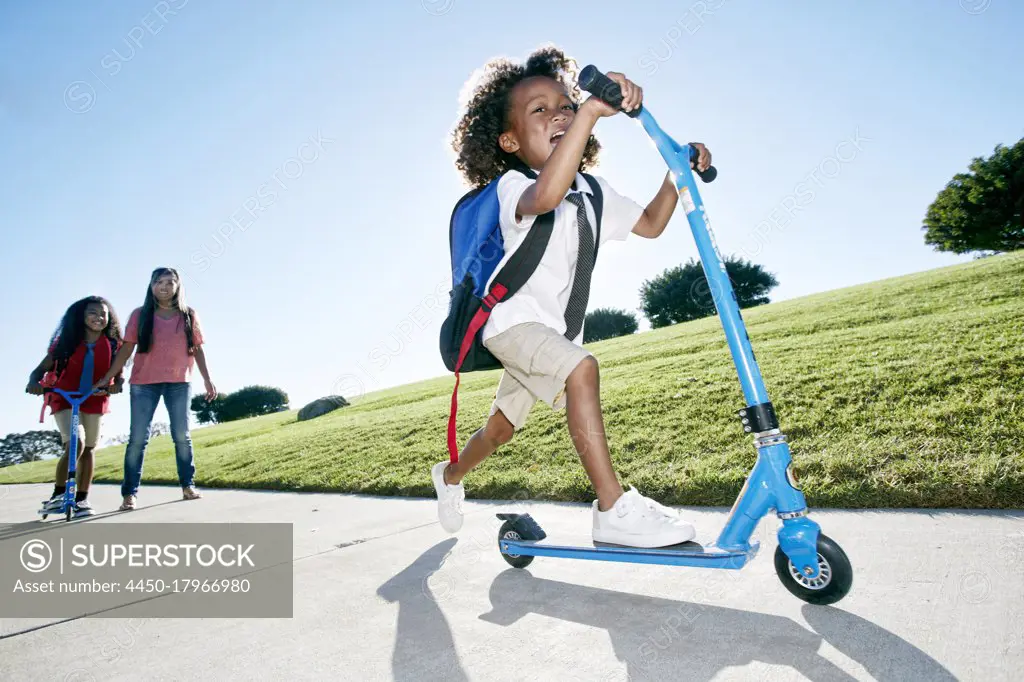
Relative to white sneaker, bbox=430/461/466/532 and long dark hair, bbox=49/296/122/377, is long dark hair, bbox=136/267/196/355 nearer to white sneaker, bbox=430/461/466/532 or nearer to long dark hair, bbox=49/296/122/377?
long dark hair, bbox=49/296/122/377

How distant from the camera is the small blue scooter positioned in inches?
205

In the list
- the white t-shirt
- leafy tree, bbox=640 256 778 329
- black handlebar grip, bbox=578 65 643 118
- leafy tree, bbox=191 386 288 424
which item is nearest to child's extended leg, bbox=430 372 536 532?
the white t-shirt

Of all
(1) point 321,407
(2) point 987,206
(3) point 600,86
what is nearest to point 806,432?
(3) point 600,86

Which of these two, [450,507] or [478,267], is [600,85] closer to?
[478,267]

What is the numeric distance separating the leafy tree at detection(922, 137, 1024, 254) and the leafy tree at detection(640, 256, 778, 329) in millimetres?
11611

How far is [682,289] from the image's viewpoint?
40.0 m

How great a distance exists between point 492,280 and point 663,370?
6892 millimetres

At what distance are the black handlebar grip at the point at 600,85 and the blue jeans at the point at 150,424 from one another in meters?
5.48

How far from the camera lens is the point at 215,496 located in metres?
6.18

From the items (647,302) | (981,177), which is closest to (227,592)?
(647,302)

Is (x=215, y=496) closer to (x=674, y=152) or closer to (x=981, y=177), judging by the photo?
(x=674, y=152)

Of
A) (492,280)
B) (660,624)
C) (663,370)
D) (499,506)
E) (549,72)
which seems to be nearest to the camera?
(660,624)

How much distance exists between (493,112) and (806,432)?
3016mm

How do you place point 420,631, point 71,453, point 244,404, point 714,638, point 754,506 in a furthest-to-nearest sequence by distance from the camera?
point 244,404, point 71,453, point 420,631, point 754,506, point 714,638
